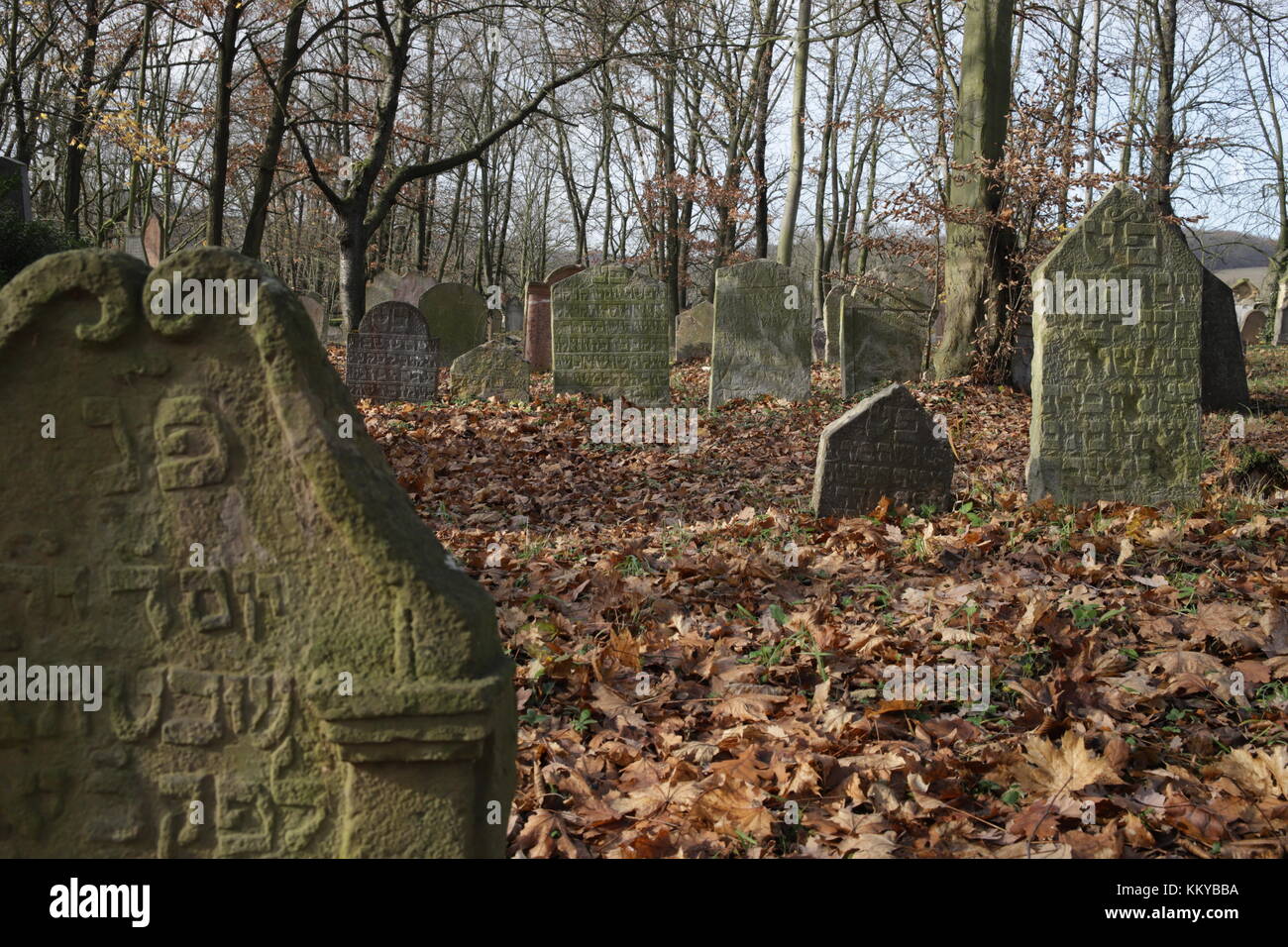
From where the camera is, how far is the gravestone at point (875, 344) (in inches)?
535

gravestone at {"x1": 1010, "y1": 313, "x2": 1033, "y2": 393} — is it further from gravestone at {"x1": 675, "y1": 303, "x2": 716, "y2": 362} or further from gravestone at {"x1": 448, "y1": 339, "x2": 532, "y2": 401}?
gravestone at {"x1": 675, "y1": 303, "x2": 716, "y2": 362}

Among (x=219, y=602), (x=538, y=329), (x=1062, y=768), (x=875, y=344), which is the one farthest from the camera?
(x=538, y=329)

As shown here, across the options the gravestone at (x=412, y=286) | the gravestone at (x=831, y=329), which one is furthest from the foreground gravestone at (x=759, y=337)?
the gravestone at (x=412, y=286)

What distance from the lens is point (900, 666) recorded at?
13.0ft

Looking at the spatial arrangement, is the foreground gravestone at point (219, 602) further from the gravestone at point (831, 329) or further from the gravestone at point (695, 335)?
the gravestone at point (695, 335)

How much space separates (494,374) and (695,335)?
30.5 feet

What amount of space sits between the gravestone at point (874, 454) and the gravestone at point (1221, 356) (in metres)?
6.30

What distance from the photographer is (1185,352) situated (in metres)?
6.76

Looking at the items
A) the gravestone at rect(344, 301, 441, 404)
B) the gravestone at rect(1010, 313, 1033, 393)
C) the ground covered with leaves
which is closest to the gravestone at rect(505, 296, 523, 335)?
the gravestone at rect(344, 301, 441, 404)

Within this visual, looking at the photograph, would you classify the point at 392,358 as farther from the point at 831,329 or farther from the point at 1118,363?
the point at 831,329

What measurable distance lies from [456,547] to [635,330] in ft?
22.0

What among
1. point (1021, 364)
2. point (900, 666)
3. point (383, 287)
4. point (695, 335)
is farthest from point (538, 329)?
point (900, 666)

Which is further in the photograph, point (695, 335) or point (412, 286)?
point (412, 286)
